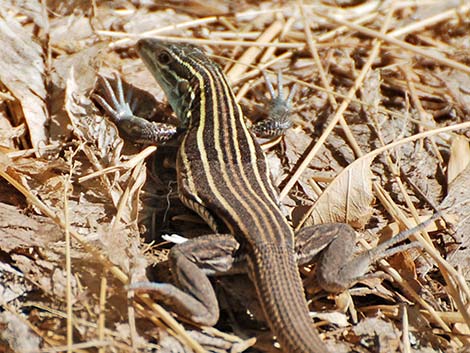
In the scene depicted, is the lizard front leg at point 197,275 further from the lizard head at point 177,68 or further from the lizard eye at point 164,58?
the lizard eye at point 164,58

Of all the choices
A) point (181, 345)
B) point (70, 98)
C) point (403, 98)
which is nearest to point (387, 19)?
point (403, 98)

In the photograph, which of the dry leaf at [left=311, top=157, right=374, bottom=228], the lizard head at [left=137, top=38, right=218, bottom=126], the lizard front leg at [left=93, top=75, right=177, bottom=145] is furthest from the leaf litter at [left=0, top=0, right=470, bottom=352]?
the lizard head at [left=137, top=38, right=218, bottom=126]

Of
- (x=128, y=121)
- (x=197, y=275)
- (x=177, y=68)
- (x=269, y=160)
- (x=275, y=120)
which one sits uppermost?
(x=177, y=68)

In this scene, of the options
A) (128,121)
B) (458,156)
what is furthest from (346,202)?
(128,121)

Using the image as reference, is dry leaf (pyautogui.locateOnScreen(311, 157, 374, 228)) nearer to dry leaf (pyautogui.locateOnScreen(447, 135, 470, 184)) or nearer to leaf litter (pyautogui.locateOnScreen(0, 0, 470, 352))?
leaf litter (pyautogui.locateOnScreen(0, 0, 470, 352))

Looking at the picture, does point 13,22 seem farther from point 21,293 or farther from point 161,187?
point 21,293

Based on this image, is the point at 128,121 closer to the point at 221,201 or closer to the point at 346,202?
the point at 221,201

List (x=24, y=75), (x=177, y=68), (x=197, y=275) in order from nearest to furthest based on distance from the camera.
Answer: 1. (x=197, y=275)
2. (x=24, y=75)
3. (x=177, y=68)
